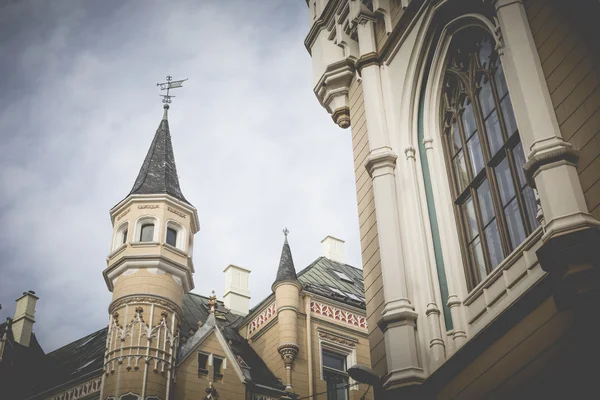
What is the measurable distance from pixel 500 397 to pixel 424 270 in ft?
8.82

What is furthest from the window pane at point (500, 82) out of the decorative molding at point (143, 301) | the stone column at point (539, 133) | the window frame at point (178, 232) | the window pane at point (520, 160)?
the window frame at point (178, 232)

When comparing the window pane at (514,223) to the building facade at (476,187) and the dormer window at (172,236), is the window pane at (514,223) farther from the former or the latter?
the dormer window at (172,236)

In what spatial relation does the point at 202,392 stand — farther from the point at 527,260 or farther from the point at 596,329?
the point at 596,329

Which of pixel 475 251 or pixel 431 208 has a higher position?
pixel 431 208

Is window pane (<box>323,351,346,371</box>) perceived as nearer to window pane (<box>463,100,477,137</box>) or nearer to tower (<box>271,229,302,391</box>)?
tower (<box>271,229,302,391</box>)

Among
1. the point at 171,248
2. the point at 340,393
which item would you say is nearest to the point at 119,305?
the point at 171,248

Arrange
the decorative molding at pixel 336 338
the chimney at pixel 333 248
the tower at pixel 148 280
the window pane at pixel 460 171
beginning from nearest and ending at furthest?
1. the window pane at pixel 460 171
2. the tower at pixel 148 280
3. the decorative molding at pixel 336 338
4. the chimney at pixel 333 248

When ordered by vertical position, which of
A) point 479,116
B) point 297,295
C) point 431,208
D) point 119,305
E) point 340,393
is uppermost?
point 297,295

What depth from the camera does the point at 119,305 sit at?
22.3 metres

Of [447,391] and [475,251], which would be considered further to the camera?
[475,251]

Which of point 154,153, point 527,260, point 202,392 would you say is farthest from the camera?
point 154,153

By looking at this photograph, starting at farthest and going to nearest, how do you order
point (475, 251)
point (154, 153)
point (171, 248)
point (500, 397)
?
point (154, 153) → point (171, 248) → point (475, 251) → point (500, 397)

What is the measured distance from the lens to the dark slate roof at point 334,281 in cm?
2697

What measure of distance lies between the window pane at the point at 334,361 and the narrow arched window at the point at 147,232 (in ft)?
22.5
